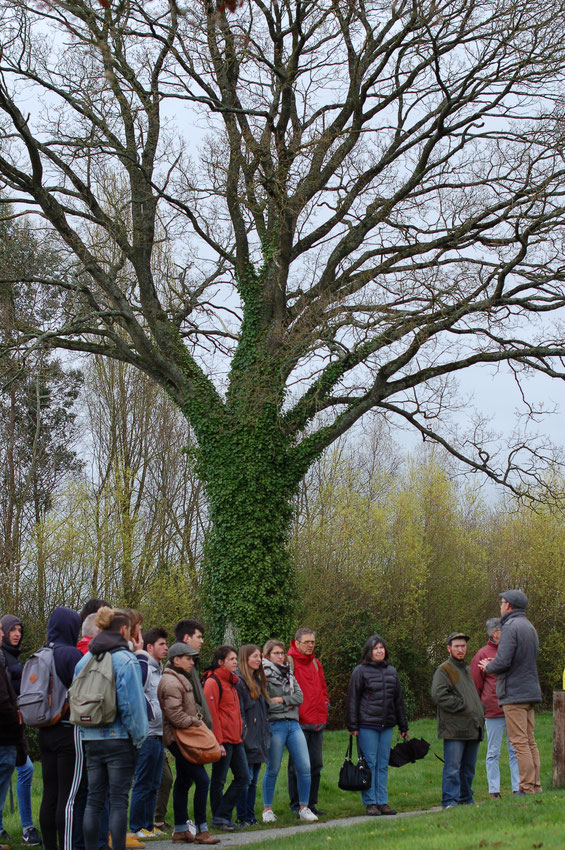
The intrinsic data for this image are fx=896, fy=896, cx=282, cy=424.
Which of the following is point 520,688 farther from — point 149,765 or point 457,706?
point 149,765

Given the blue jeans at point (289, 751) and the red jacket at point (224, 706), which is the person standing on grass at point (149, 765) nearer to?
the red jacket at point (224, 706)

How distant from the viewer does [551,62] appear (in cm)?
1661

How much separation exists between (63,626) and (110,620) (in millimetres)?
882

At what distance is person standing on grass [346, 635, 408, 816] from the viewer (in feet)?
32.6

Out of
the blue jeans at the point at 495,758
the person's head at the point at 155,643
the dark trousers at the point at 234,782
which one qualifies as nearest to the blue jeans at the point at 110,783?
the person's head at the point at 155,643

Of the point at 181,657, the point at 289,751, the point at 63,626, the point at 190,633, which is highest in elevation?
the point at 63,626

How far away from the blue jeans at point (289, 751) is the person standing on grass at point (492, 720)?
6.81 ft

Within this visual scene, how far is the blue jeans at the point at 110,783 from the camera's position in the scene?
21.5ft

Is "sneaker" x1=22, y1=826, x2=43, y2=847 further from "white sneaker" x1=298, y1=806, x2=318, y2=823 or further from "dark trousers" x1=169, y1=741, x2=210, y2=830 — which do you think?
"white sneaker" x1=298, y1=806, x2=318, y2=823

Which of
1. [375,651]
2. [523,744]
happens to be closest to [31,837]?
[375,651]

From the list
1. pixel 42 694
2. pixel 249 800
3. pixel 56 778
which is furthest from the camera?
pixel 249 800

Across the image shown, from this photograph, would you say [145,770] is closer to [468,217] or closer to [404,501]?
[468,217]

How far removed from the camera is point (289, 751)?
32.5ft

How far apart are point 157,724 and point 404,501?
22.4m
